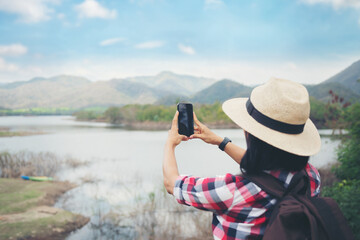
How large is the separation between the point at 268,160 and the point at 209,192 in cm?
24

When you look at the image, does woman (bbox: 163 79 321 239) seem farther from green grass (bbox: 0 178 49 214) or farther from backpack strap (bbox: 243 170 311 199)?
green grass (bbox: 0 178 49 214)

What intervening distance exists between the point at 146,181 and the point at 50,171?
4136 mm

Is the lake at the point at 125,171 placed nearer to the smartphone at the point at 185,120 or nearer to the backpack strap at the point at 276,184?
the smartphone at the point at 185,120

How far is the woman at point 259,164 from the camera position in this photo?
983mm

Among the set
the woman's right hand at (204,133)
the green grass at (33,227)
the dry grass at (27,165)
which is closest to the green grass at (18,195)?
the green grass at (33,227)

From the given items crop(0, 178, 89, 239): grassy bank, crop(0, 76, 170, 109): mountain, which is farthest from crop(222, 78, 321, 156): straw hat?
crop(0, 76, 170, 109): mountain

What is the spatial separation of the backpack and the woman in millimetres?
25

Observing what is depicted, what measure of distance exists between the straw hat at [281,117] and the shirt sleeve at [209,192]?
0.21 metres

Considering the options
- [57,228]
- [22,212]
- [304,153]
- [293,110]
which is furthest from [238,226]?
[22,212]

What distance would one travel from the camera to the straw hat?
1017mm

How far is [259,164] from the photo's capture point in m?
1.00

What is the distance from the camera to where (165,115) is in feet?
131

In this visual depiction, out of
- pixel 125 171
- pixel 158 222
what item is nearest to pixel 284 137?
pixel 158 222

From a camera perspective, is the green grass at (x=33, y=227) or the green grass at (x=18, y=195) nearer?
the green grass at (x=33, y=227)
